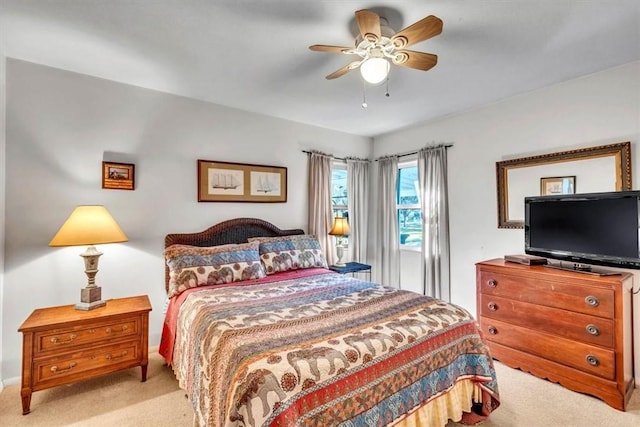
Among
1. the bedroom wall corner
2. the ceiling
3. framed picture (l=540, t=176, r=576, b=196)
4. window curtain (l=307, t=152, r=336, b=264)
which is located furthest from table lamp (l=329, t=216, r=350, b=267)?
the bedroom wall corner

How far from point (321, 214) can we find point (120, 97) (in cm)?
255

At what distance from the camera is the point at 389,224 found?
4.50 metres

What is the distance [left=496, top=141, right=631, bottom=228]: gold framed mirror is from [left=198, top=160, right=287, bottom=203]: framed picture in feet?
8.31

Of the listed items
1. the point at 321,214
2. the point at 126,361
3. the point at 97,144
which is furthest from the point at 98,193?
the point at 321,214

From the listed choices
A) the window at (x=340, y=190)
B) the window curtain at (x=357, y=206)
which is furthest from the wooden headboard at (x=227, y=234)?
the window curtain at (x=357, y=206)

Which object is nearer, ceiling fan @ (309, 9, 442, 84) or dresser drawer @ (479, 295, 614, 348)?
ceiling fan @ (309, 9, 442, 84)

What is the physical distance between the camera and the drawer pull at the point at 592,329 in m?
2.20

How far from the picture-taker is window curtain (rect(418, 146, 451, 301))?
3.76 meters

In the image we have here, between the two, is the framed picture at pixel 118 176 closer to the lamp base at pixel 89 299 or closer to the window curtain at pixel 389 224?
the lamp base at pixel 89 299

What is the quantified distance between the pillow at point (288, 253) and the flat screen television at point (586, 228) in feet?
7.04

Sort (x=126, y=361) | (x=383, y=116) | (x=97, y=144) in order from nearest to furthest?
(x=126, y=361) → (x=97, y=144) → (x=383, y=116)

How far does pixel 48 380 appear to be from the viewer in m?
2.10

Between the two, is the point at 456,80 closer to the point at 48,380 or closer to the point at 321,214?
the point at 321,214

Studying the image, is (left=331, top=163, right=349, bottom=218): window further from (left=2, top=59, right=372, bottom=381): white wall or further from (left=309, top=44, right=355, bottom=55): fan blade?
(left=309, top=44, right=355, bottom=55): fan blade
